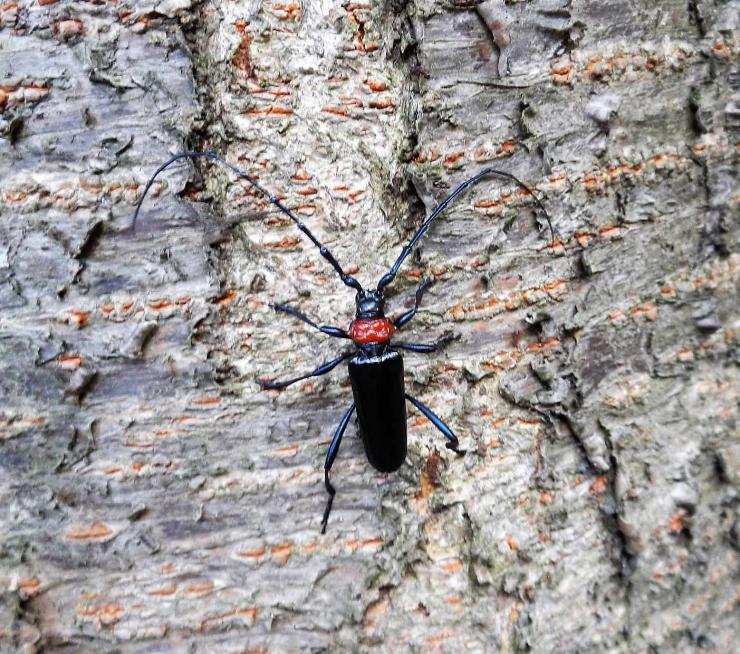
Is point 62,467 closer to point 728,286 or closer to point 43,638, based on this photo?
point 43,638

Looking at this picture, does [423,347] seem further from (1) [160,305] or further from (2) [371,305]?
(1) [160,305]

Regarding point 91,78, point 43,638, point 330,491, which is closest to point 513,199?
point 330,491

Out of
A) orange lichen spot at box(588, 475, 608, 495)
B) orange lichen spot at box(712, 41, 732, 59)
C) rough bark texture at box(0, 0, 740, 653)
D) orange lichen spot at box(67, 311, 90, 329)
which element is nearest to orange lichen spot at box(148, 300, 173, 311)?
rough bark texture at box(0, 0, 740, 653)

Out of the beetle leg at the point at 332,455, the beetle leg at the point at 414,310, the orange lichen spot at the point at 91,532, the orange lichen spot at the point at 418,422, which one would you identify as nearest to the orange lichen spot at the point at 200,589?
the orange lichen spot at the point at 91,532

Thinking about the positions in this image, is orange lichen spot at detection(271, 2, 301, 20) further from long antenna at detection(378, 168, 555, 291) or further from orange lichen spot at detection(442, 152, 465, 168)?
long antenna at detection(378, 168, 555, 291)

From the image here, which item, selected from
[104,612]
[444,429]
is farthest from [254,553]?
[444,429]
